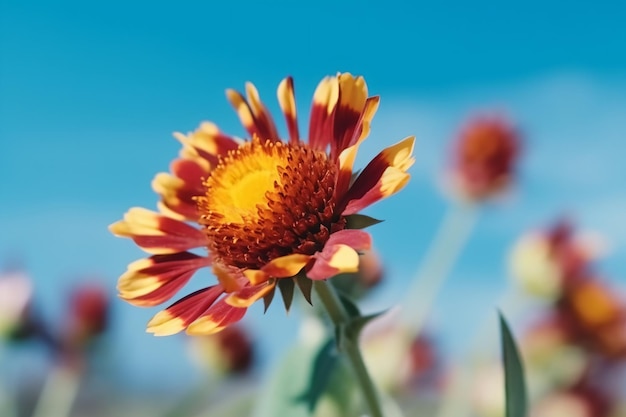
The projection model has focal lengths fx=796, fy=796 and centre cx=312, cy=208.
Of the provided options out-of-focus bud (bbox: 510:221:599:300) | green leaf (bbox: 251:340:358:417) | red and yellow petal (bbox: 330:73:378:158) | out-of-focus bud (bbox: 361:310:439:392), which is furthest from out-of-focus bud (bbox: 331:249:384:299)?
red and yellow petal (bbox: 330:73:378:158)

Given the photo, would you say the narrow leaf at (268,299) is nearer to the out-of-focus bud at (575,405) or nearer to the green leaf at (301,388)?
the green leaf at (301,388)

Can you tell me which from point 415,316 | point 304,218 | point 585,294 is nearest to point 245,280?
point 304,218

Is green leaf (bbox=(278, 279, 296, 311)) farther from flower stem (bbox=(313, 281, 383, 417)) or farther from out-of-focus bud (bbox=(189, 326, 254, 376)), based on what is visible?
out-of-focus bud (bbox=(189, 326, 254, 376))

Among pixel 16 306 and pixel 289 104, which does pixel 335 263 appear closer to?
pixel 289 104

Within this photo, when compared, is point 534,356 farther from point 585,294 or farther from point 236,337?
point 236,337

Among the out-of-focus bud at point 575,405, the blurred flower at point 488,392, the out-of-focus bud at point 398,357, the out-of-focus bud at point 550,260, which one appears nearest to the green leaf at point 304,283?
the out-of-focus bud at point 398,357

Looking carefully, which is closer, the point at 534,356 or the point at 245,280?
the point at 245,280
